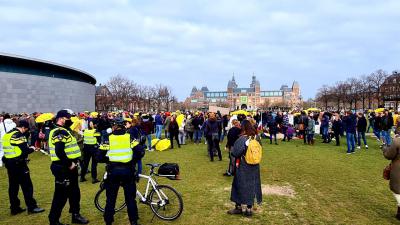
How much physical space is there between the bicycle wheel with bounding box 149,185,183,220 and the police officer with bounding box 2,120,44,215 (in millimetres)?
2737

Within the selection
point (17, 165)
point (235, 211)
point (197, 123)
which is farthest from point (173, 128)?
point (235, 211)

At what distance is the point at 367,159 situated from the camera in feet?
42.4

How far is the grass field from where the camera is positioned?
630 cm

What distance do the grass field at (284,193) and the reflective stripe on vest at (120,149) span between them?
159 centimetres

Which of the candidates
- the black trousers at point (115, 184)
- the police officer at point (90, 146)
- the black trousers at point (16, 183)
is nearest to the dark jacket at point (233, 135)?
the police officer at point (90, 146)

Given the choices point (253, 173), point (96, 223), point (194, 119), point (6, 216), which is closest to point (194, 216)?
point (253, 173)

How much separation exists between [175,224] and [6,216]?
383 cm

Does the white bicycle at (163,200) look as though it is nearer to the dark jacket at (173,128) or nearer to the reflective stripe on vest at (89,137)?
the reflective stripe on vest at (89,137)

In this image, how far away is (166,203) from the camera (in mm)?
6160

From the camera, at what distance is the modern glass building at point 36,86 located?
35750mm

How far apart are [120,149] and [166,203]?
5.20 ft

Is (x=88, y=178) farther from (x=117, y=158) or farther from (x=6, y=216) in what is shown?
(x=117, y=158)

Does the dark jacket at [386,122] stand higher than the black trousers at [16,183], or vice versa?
the dark jacket at [386,122]

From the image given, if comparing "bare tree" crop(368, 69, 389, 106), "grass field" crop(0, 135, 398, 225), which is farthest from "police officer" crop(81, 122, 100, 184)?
"bare tree" crop(368, 69, 389, 106)
